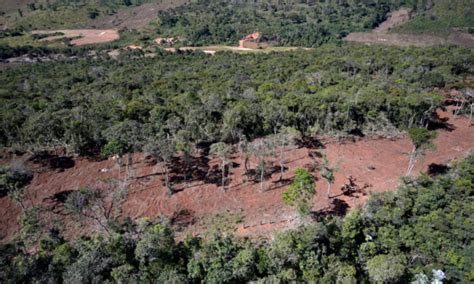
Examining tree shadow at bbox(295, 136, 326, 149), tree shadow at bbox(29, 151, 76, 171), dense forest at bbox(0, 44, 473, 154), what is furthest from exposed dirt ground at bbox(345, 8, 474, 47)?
tree shadow at bbox(29, 151, 76, 171)

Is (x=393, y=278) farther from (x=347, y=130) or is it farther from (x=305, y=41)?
(x=305, y=41)

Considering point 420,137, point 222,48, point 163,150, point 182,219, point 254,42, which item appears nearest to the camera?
point 182,219

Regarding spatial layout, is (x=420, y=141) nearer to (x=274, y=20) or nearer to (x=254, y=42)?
(x=254, y=42)

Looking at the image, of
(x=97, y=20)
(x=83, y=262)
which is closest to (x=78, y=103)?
(x=83, y=262)

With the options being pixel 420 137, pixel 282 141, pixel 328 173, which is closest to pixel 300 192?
pixel 328 173

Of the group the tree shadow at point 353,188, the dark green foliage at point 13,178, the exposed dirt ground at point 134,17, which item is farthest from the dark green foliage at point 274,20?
the dark green foliage at point 13,178

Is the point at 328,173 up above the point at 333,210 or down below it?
above

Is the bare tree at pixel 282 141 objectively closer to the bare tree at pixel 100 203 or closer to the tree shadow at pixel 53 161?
the bare tree at pixel 100 203
